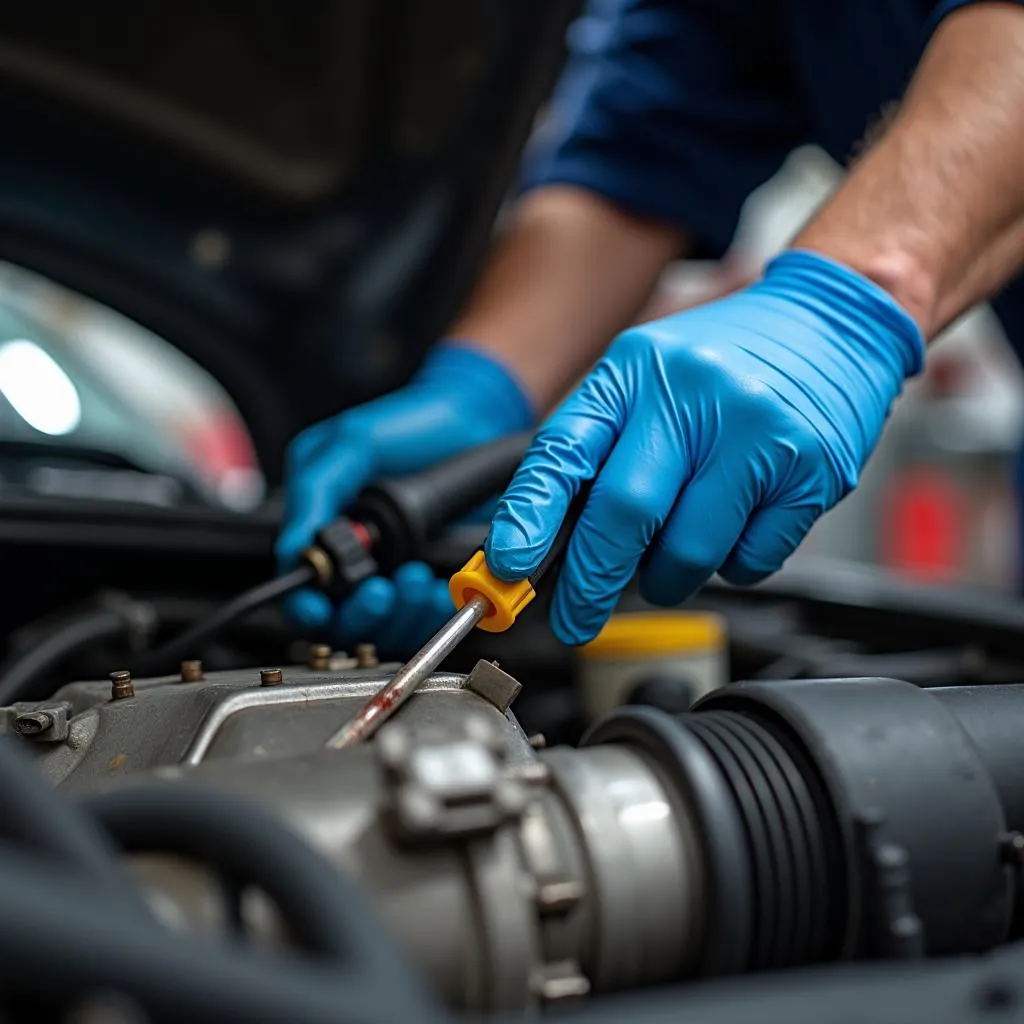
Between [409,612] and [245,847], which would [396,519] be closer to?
[409,612]

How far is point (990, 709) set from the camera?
482 mm

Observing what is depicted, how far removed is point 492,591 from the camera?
2.01 ft

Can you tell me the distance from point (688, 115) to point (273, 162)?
23.7 inches

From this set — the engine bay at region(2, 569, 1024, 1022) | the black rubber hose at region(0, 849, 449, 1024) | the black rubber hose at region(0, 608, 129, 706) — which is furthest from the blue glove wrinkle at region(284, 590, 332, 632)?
the black rubber hose at region(0, 849, 449, 1024)

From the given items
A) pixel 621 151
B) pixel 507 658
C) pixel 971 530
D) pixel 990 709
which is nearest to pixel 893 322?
pixel 990 709

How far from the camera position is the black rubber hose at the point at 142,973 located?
0.25m

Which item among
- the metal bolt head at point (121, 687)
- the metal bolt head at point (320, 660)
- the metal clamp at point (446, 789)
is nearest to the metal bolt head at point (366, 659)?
the metal bolt head at point (320, 660)

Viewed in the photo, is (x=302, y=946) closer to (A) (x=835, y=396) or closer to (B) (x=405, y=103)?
(A) (x=835, y=396)

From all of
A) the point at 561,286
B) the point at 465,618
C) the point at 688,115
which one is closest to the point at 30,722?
the point at 465,618

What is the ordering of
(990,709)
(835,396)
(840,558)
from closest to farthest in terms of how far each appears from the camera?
(990,709), (835,396), (840,558)

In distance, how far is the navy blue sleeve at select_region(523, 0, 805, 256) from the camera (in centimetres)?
144

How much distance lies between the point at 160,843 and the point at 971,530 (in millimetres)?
4799

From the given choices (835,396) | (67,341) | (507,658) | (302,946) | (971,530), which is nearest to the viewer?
(302,946)

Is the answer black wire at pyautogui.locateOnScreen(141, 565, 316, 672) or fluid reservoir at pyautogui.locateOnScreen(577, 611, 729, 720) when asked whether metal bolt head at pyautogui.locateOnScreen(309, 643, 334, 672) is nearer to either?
black wire at pyautogui.locateOnScreen(141, 565, 316, 672)
